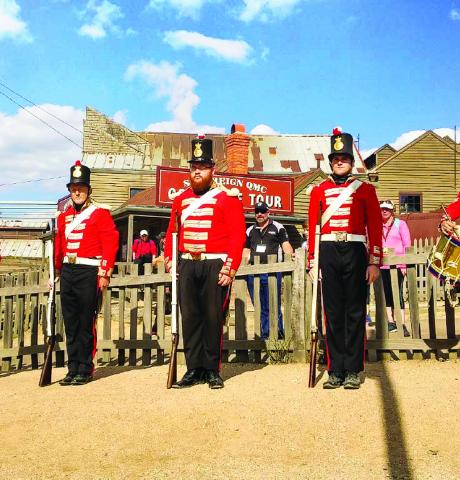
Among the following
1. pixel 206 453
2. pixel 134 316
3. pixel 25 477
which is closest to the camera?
pixel 25 477

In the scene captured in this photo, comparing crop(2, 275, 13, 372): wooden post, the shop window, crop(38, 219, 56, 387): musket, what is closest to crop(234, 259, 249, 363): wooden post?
crop(38, 219, 56, 387): musket

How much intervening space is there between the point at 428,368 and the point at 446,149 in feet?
96.0

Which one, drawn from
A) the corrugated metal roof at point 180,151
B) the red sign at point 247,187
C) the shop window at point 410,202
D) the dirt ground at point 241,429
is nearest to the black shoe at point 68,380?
the dirt ground at point 241,429

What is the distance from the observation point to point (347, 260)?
494 centimetres

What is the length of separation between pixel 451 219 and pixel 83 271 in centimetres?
350

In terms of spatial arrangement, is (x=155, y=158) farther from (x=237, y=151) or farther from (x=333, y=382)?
(x=333, y=382)

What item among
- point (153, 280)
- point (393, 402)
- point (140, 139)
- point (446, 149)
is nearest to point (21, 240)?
point (140, 139)

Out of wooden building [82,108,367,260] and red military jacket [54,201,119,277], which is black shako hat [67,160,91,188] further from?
wooden building [82,108,367,260]

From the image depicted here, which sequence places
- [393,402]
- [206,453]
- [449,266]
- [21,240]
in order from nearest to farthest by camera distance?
1. [206,453]
2. [393,402]
3. [449,266]
4. [21,240]

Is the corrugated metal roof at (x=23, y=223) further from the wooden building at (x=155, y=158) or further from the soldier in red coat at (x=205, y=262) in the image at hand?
the soldier in red coat at (x=205, y=262)

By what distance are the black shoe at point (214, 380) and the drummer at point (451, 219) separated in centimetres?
234

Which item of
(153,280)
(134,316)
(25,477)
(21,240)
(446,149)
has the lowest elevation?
(25,477)

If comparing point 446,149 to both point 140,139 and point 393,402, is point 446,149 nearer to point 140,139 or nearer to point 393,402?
point 140,139

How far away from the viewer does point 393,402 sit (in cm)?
435
